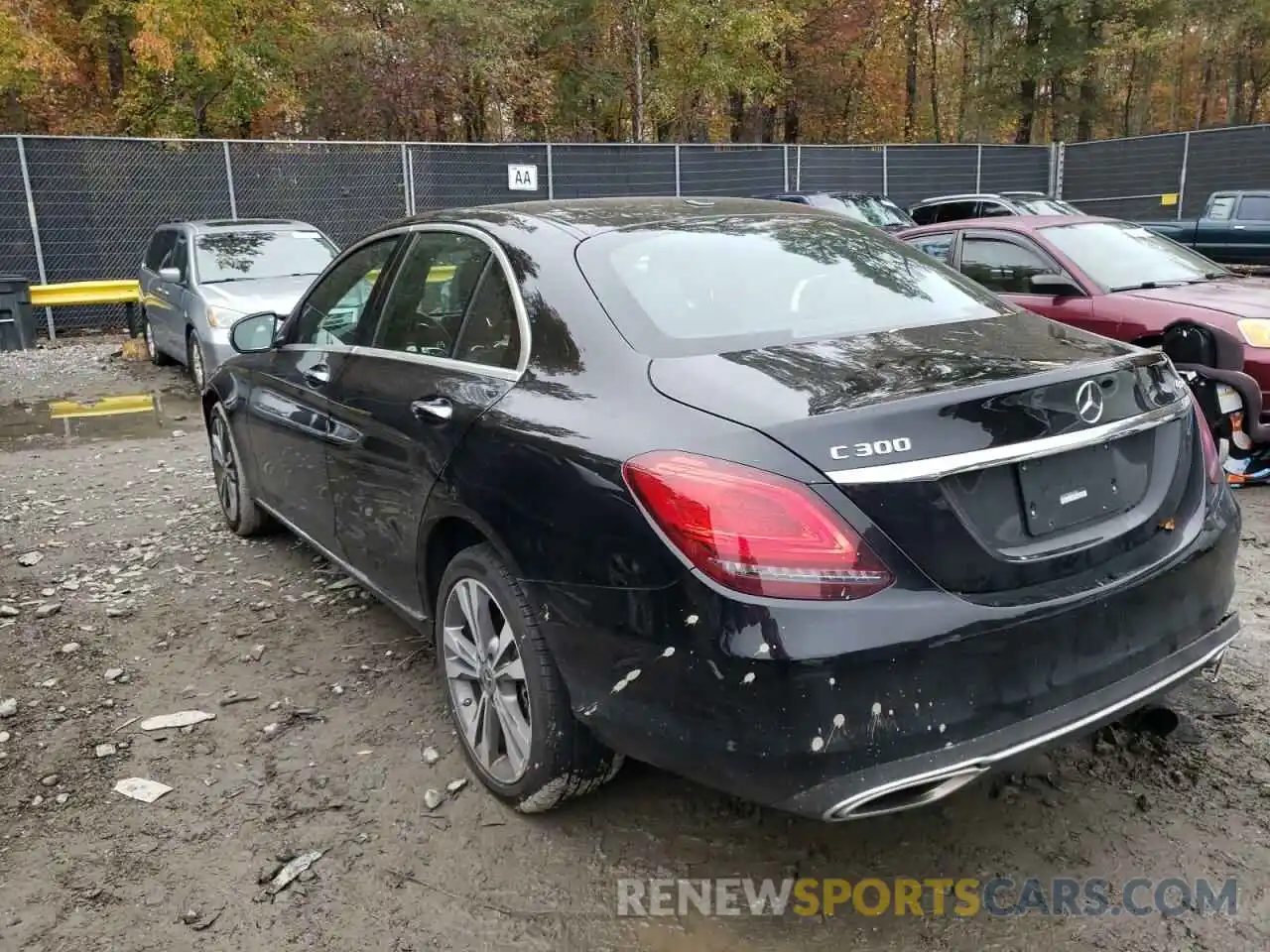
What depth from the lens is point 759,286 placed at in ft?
9.87

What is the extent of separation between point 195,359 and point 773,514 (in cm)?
895

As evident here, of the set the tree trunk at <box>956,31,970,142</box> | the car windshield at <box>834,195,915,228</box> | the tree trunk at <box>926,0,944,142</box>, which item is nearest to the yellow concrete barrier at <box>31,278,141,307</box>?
the car windshield at <box>834,195,915,228</box>

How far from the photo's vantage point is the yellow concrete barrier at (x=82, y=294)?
13742mm

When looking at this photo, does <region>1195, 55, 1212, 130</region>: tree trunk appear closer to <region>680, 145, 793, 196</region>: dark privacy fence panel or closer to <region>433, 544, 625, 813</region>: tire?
<region>680, 145, 793, 196</region>: dark privacy fence panel

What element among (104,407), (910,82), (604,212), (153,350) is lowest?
(104,407)

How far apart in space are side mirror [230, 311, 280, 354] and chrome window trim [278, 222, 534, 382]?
0.69 m

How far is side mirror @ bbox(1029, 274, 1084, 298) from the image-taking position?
6789 mm

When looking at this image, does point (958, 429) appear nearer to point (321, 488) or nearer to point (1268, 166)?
point (321, 488)

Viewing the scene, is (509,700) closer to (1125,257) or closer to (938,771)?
(938,771)

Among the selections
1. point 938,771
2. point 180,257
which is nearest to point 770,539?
point 938,771

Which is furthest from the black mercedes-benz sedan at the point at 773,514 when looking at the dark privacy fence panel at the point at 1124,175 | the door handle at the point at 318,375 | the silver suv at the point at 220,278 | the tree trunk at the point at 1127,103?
the tree trunk at the point at 1127,103

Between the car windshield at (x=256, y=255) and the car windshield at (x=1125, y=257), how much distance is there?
672 cm

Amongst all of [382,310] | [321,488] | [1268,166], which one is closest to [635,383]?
[382,310]

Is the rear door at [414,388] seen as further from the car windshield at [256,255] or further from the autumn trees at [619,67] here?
the autumn trees at [619,67]
